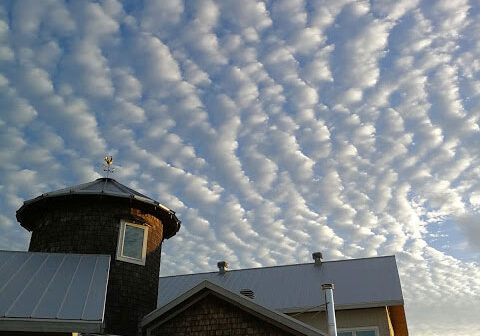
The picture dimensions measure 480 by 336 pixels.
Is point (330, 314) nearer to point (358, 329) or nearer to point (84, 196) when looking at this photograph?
point (358, 329)

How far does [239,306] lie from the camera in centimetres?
1260

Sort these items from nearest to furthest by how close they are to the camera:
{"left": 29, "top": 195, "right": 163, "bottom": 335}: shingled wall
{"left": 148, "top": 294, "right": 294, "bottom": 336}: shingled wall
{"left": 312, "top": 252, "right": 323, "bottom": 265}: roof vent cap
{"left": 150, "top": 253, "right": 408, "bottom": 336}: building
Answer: {"left": 148, "top": 294, "right": 294, "bottom": 336}: shingled wall, {"left": 29, "top": 195, "right": 163, "bottom": 335}: shingled wall, {"left": 150, "top": 253, "right": 408, "bottom": 336}: building, {"left": 312, "top": 252, "right": 323, "bottom": 265}: roof vent cap

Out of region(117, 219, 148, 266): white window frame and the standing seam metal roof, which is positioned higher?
region(117, 219, 148, 266): white window frame

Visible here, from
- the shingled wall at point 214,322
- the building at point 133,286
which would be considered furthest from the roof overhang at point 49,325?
the shingled wall at point 214,322

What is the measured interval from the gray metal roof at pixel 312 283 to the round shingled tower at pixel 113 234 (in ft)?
14.3

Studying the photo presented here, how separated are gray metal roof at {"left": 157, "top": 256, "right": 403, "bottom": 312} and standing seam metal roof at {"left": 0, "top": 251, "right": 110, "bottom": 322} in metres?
7.08

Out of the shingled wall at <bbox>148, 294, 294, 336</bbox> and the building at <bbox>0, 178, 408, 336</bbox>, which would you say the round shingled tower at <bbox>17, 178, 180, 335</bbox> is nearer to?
the building at <bbox>0, 178, 408, 336</bbox>

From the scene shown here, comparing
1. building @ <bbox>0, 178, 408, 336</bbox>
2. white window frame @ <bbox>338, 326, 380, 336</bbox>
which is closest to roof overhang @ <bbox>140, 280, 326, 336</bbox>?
building @ <bbox>0, 178, 408, 336</bbox>

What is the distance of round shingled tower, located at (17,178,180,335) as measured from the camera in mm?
15602

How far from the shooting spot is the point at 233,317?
41.5 ft

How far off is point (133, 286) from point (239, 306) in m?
5.06

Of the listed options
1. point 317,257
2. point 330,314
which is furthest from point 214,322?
point 317,257

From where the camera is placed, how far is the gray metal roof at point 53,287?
11258 mm

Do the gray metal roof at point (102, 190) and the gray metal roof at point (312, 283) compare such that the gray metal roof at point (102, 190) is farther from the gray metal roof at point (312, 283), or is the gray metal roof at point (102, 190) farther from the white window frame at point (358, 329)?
the white window frame at point (358, 329)
